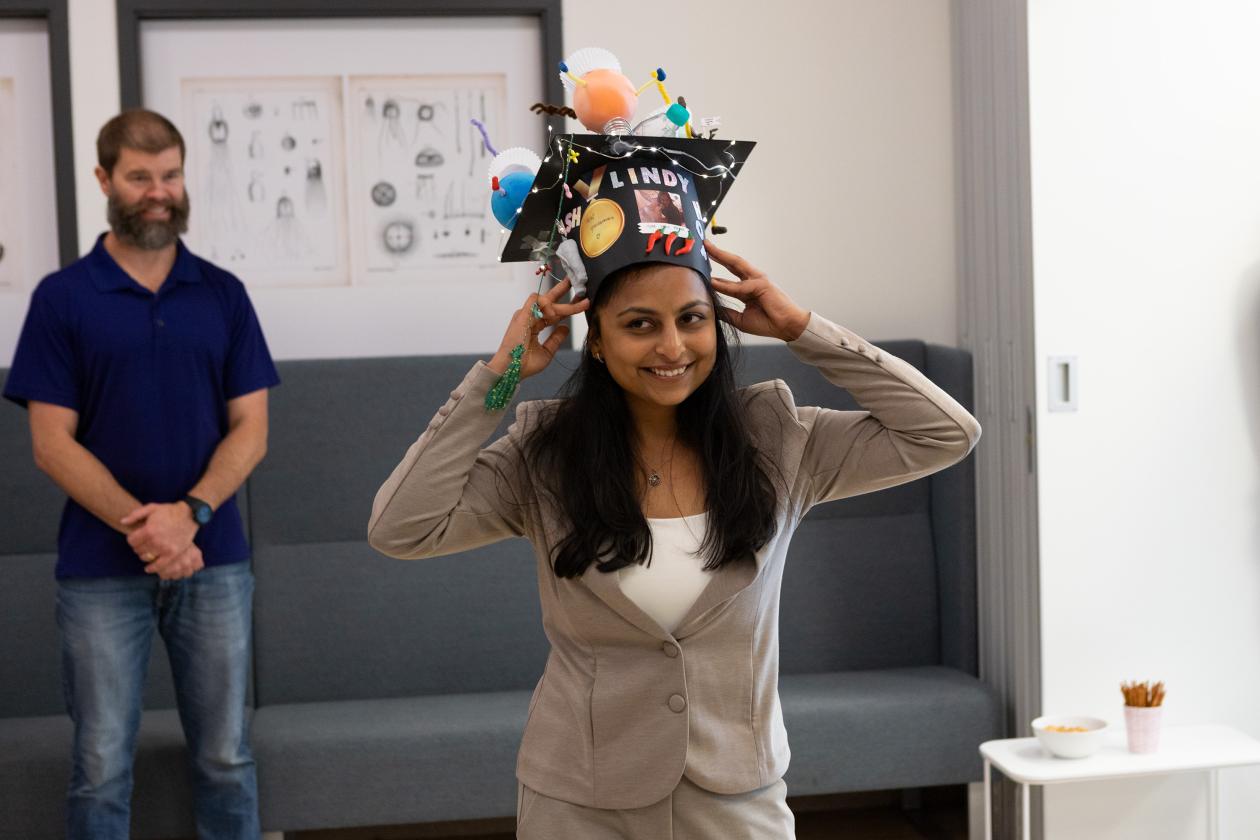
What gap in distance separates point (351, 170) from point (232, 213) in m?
0.33

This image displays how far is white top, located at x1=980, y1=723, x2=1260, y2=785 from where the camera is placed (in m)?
2.93

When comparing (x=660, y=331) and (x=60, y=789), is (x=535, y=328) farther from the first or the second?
(x=60, y=789)

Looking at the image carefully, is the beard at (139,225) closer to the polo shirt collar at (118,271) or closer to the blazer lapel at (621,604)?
the polo shirt collar at (118,271)

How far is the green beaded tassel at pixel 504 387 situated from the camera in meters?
1.69

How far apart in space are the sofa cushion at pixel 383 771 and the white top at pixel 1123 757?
3.63ft

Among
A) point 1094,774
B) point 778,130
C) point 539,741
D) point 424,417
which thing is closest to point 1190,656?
point 1094,774

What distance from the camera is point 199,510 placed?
2.74 meters

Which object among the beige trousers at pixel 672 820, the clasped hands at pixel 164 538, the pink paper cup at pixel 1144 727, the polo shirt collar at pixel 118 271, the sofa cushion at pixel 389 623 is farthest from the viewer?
the sofa cushion at pixel 389 623

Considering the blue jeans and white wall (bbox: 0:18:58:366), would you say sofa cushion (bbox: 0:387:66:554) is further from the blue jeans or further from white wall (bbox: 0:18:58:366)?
the blue jeans

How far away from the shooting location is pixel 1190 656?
129 inches

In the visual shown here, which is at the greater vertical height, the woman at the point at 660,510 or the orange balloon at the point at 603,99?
the orange balloon at the point at 603,99

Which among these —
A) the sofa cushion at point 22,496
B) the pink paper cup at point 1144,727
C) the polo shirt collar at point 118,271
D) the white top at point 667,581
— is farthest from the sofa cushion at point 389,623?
the white top at point 667,581

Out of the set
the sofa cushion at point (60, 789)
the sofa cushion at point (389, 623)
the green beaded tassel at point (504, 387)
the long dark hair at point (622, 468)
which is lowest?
the sofa cushion at point (60, 789)

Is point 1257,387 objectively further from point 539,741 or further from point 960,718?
point 539,741
